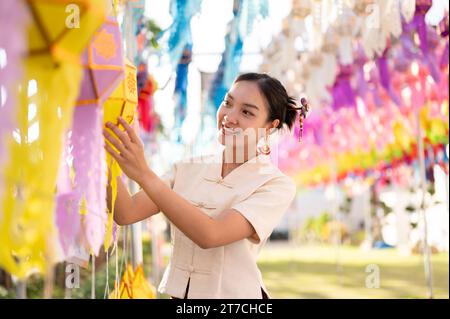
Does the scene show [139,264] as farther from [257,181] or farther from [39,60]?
[39,60]

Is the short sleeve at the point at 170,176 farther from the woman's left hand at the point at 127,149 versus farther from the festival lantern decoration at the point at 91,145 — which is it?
the festival lantern decoration at the point at 91,145

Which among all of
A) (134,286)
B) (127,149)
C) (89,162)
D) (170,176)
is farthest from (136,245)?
(89,162)

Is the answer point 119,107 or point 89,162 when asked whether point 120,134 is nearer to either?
point 119,107

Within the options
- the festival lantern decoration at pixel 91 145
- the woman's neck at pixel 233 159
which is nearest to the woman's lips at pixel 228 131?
the woman's neck at pixel 233 159

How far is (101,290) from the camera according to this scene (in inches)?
143

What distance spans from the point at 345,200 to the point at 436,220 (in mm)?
5250

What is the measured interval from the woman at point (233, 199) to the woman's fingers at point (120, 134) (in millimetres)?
357

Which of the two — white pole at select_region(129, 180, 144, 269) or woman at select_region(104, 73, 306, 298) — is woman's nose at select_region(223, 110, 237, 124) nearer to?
woman at select_region(104, 73, 306, 298)

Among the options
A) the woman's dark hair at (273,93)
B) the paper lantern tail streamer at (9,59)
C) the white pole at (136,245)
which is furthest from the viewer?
the white pole at (136,245)

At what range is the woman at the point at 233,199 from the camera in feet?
4.24

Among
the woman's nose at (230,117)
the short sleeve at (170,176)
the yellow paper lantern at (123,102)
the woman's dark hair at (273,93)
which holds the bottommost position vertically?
the short sleeve at (170,176)

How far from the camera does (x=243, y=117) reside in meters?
1.33

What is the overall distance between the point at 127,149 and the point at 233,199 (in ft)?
1.69

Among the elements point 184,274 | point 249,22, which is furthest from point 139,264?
point 249,22
